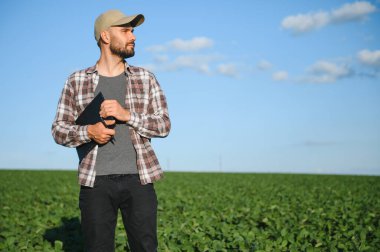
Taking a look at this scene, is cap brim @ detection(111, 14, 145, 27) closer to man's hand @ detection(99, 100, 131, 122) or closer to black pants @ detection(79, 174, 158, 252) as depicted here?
man's hand @ detection(99, 100, 131, 122)

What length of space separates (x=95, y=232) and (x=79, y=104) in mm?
920

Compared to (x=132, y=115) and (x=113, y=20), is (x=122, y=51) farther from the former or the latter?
(x=132, y=115)

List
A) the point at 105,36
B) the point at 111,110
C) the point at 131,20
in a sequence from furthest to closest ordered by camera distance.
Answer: the point at 105,36
the point at 131,20
the point at 111,110

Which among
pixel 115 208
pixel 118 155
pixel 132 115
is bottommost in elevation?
pixel 115 208

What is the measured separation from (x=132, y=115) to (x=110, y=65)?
51 cm

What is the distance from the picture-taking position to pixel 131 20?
310cm

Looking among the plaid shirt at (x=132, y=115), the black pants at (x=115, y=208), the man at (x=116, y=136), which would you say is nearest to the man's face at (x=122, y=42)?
the man at (x=116, y=136)

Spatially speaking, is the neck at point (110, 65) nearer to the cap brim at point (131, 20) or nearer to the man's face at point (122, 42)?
the man's face at point (122, 42)

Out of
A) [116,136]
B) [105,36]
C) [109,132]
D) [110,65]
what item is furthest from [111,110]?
[105,36]

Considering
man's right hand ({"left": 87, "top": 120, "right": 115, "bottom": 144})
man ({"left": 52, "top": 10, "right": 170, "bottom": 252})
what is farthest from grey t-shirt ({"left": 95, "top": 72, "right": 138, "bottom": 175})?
man's right hand ({"left": 87, "top": 120, "right": 115, "bottom": 144})

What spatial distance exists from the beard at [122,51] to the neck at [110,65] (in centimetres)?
4

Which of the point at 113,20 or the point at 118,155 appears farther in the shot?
the point at 113,20

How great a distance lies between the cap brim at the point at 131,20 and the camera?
311 centimetres

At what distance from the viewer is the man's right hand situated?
2.87m
